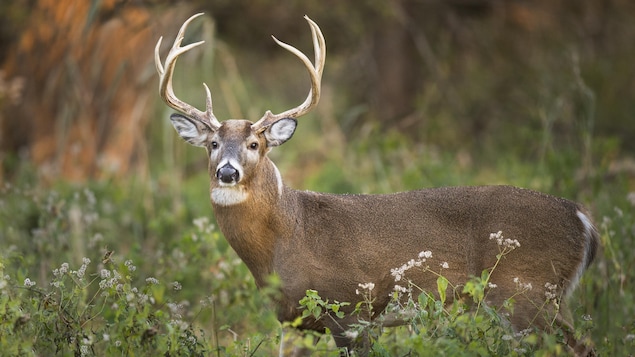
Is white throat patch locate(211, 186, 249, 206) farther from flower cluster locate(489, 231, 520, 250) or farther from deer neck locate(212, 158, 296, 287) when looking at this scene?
flower cluster locate(489, 231, 520, 250)

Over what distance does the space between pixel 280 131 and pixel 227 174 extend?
64 centimetres

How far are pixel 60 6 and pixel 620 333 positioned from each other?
7347mm

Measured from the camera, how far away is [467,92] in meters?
13.7

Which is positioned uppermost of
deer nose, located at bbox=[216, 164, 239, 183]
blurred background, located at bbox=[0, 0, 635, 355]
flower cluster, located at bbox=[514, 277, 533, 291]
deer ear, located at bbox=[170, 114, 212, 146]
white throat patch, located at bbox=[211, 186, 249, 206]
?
deer nose, located at bbox=[216, 164, 239, 183]

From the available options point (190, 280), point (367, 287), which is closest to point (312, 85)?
point (367, 287)

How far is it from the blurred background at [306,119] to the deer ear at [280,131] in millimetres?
1085

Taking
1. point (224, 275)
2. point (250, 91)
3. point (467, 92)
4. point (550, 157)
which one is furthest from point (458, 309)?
point (250, 91)

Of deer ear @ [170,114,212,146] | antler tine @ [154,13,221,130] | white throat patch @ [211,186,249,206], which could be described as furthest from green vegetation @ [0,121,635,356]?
antler tine @ [154,13,221,130]

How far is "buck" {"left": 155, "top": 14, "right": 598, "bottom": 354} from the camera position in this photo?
541 centimetres

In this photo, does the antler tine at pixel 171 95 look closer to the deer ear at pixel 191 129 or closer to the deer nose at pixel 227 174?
the deer ear at pixel 191 129

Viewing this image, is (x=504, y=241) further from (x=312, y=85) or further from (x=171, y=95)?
(x=171, y=95)

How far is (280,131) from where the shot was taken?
570cm

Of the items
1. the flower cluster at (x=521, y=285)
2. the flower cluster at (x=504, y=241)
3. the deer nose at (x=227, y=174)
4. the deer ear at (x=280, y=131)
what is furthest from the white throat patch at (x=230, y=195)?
the flower cluster at (x=521, y=285)

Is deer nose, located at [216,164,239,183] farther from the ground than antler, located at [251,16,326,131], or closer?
closer
